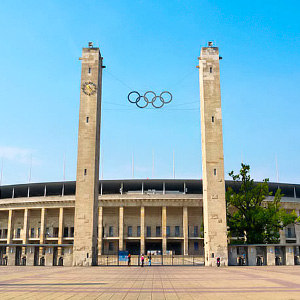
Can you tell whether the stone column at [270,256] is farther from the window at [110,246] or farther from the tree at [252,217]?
the window at [110,246]

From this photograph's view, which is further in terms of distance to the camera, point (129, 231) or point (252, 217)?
point (129, 231)

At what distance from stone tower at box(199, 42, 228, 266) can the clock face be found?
14.3 m

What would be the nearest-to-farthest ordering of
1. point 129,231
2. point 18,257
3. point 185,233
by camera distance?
1. point 18,257
2. point 185,233
3. point 129,231

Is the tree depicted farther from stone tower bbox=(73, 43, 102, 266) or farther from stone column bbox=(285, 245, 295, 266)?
stone tower bbox=(73, 43, 102, 266)

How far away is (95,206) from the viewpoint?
1842 inches

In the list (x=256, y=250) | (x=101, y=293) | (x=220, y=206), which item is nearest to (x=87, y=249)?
(x=220, y=206)

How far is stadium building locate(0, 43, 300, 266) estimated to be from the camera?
148 feet

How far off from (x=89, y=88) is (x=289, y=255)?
1270 inches

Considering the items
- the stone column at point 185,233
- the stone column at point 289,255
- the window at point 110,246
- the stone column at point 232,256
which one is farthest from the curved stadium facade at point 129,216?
the stone column at point 289,255

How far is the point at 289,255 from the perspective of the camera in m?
43.8

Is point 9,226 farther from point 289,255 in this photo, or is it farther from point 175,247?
point 289,255

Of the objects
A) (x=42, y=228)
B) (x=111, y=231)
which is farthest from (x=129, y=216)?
(x=42, y=228)

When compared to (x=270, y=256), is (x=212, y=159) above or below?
above

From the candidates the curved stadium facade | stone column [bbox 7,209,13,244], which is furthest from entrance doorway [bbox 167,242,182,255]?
stone column [bbox 7,209,13,244]
